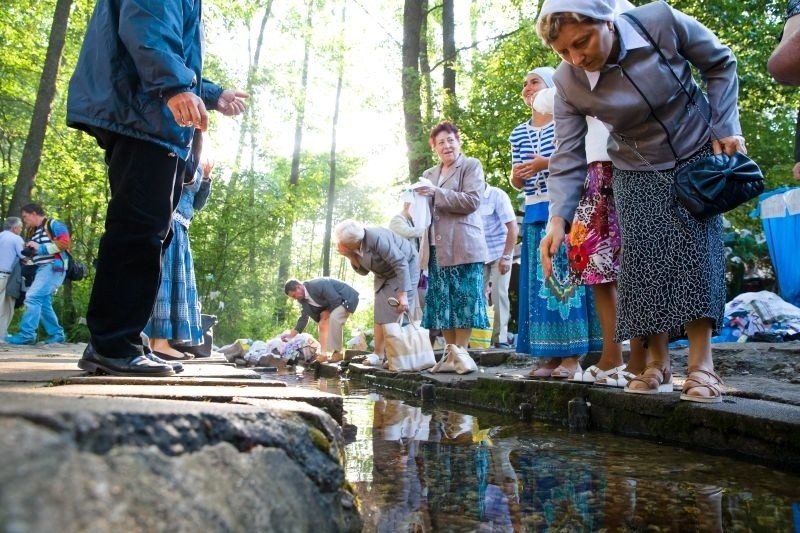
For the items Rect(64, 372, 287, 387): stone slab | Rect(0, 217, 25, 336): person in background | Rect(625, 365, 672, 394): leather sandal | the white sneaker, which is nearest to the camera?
Rect(64, 372, 287, 387): stone slab

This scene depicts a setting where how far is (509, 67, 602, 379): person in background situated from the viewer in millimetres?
4340

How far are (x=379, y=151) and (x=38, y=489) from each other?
19377mm

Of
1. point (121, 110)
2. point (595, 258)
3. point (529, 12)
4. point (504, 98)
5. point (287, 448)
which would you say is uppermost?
point (529, 12)

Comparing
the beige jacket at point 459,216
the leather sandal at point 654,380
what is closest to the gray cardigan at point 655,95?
the leather sandal at point 654,380

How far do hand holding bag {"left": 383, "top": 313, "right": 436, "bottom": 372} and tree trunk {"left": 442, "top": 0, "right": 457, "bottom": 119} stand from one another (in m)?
5.70

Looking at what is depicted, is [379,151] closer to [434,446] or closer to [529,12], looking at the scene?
[529,12]

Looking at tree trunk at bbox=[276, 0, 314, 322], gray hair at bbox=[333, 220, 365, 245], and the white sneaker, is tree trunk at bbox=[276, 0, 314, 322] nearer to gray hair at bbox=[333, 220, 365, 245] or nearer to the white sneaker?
the white sneaker

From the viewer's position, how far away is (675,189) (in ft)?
9.71

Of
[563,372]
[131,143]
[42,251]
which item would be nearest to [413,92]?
[42,251]

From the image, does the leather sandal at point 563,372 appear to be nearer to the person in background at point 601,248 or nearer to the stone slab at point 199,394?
the person in background at point 601,248

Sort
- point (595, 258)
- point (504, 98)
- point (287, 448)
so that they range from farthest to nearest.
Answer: point (504, 98) < point (595, 258) < point (287, 448)

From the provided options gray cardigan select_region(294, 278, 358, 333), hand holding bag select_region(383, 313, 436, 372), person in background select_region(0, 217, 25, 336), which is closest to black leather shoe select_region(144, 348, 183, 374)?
hand holding bag select_region(383, 313, 436, 372)

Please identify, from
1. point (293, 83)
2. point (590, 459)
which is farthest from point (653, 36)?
point (293, 83)

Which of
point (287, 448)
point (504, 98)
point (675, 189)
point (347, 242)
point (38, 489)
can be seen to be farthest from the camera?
point (504, 98)
